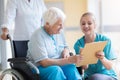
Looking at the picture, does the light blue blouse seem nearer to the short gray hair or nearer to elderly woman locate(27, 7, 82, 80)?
elderly woman locate(27, 7, 82, 80)

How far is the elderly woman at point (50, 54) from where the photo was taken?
66.5 inches

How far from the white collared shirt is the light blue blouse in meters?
0.39

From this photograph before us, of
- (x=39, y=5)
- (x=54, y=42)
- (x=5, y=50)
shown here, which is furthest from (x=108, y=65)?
(x=5, y=50)

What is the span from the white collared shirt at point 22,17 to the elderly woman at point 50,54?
0.42m

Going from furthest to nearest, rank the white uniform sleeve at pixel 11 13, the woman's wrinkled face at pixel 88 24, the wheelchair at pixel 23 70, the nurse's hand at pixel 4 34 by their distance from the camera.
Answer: the white uniform sleeve at pixel 11 13 < the nurse's hand at pixel 4 34 < the woman's wrinkled face at pixel 88 24 < the wheelchair at pixel 23 70

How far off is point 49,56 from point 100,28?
2.19m

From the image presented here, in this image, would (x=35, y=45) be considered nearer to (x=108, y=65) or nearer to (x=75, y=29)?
(x=108, y=65)

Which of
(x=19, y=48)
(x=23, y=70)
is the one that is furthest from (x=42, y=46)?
(x=19, y=48)

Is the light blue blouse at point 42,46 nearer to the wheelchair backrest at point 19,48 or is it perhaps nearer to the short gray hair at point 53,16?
the short gray hair at point 53,16

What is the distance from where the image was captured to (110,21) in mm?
3848

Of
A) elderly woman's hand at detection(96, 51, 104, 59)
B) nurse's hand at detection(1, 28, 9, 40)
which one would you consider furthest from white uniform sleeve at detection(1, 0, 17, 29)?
elderly woman's hand at detection(96, 51, 104, 59)

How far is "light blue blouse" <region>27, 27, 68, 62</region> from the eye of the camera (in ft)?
5.79

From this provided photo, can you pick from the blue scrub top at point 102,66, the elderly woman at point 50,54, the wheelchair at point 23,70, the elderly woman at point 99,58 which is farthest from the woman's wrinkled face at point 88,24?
the wheelchair at point 23,70

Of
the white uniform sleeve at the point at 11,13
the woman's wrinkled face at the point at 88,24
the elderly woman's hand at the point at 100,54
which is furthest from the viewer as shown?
the white uniform sleeve at the point at 11,13
